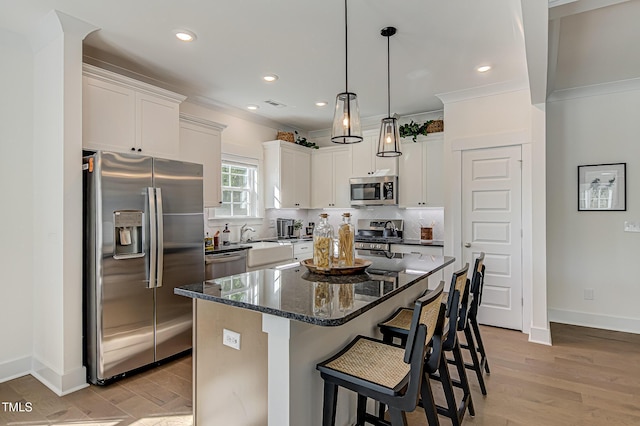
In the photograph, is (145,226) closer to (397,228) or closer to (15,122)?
(15,122)

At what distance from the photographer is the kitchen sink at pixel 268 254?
4.13 meters

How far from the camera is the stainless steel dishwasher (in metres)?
3.53

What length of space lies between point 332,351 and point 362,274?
53 cm

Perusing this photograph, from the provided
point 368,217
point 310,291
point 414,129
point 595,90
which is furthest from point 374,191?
point 310,291

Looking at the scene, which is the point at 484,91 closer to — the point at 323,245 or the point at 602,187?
the point at 602,187

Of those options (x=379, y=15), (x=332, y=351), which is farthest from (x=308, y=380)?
(x=379, y=15)

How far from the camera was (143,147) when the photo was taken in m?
Result: 3.31

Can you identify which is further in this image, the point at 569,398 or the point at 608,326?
the point at 608,326

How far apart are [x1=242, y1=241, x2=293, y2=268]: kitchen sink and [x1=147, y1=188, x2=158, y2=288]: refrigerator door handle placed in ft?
4.15

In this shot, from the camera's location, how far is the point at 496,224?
404 cm

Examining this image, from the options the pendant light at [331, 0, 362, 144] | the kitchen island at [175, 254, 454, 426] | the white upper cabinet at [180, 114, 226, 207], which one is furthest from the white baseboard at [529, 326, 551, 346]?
the white upper cabinet at [180, 114, 226, 207]

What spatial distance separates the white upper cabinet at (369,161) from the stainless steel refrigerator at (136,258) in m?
2.77

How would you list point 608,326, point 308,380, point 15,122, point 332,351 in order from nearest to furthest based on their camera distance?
point 308,380 < point 332,351 < point 15,122 < point 608,326

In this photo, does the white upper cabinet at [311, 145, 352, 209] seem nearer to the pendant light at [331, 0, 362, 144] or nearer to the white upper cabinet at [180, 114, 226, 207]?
the white upper cabinet at [180, 114, 226, 207]
